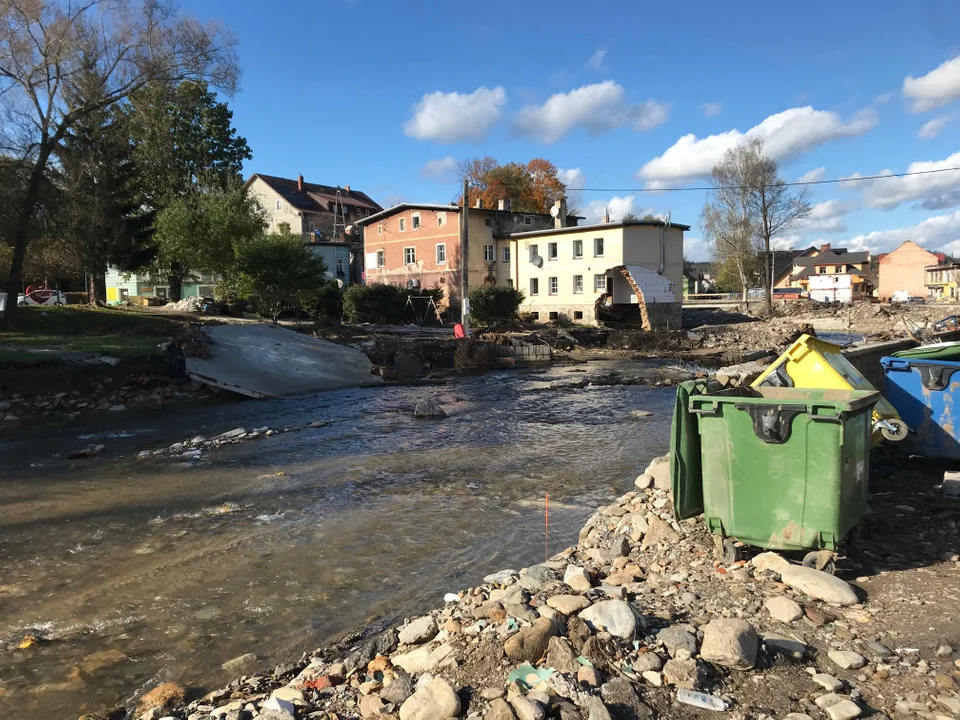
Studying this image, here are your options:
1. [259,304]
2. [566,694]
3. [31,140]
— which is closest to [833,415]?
[566,694]

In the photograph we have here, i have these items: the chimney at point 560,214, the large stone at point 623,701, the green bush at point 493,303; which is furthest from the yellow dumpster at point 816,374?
the chimney at point 560,214

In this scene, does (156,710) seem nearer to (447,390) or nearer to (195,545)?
(195,545)

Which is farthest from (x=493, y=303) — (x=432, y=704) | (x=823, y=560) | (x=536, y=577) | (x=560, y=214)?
(x=432, y=704)

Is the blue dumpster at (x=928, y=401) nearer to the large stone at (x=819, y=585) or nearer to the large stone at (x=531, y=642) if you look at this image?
the large stone at (x=819, y=585)

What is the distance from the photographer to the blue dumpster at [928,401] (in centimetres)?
654

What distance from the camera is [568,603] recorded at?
4.00 metres

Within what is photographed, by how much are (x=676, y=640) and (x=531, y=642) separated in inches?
31.0

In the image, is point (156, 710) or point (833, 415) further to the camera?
point (833, 415)

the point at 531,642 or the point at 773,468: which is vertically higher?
the point at 773,468

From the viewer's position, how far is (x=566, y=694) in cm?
304

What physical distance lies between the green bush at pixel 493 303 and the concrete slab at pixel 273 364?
16372 mm

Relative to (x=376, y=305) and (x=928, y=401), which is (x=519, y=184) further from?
(x=928, y=401)

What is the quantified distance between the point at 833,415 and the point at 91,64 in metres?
27.1

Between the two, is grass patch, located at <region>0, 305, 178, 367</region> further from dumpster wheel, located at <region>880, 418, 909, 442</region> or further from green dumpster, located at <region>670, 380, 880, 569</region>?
dumpster wheel, located at <region>880, 418, 909, 442</region>
